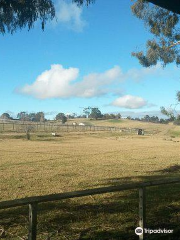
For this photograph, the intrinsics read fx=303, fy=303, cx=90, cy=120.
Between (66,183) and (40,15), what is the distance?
247 inches

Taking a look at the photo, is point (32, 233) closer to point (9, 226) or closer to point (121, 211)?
point (9, 226)

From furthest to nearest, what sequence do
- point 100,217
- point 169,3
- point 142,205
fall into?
point 100,217 < point 169,3 < point 142,205

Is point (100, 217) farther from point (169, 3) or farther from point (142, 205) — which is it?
point (169, 3)

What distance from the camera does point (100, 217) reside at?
603 cm

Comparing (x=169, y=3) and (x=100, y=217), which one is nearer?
(x=169, y=3)

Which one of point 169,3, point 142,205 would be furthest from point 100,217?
point 169,3

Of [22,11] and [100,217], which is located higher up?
[22,11]

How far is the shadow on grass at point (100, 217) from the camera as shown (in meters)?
4.91

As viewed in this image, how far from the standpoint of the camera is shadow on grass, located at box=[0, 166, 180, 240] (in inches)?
193

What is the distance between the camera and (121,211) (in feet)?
21.2

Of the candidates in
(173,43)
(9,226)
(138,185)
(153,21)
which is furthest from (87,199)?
(173,43)

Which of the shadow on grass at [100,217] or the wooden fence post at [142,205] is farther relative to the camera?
the shadow on grass at [100,217]

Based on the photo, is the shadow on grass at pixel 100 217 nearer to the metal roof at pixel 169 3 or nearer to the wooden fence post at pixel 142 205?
the wooden fence post at pixel 142 205

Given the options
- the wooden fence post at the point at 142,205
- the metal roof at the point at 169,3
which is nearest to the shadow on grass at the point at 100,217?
the wooden fence post at the point at 142,205
